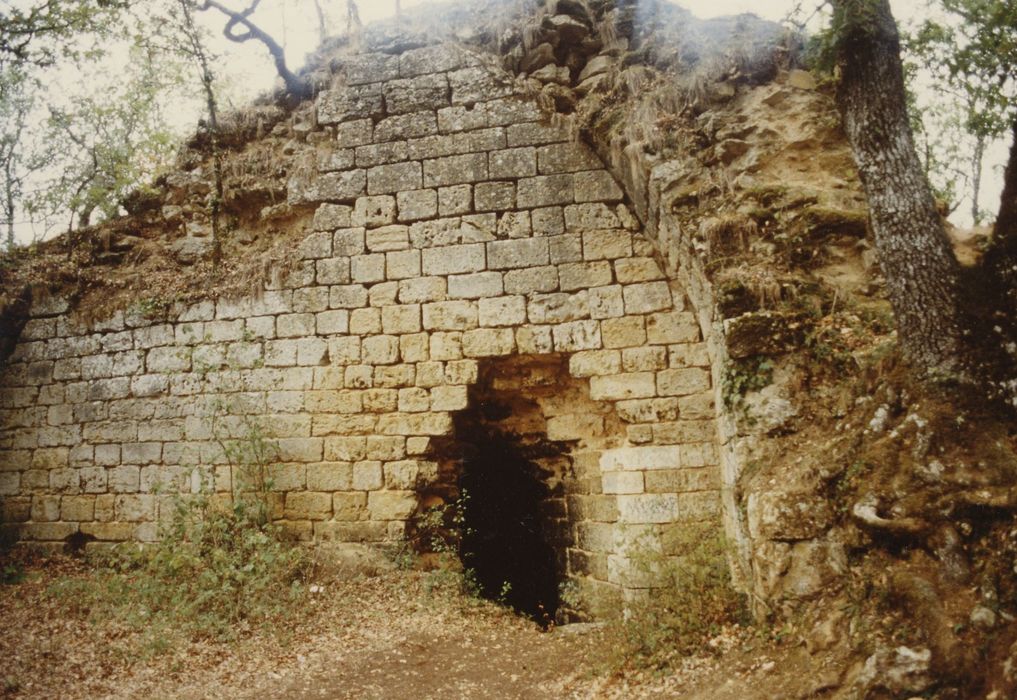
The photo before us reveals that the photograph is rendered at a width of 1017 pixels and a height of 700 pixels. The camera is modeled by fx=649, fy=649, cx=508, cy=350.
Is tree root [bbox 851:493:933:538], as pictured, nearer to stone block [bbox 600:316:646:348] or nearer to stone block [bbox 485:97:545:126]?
stone block [bbox 600:316:646:348]

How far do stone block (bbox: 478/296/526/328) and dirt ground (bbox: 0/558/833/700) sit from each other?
2424 mm

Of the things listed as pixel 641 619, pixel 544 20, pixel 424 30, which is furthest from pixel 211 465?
pixel 544 20

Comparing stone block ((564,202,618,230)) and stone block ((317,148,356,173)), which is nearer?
stone block ((564,202,618,230))

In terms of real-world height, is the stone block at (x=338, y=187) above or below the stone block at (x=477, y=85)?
below

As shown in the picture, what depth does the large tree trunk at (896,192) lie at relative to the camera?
3676mm

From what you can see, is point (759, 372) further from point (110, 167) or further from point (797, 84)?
point (110, 167)

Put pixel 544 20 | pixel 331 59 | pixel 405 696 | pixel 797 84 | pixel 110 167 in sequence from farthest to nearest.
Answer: pixel 110 167, pixel 331 59, pixel 544 20, pixel 797 84, pixel 405 696

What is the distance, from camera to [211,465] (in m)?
6.54

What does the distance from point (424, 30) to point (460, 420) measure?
4.27 metres

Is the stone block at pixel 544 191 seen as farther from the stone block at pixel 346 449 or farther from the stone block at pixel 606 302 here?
the stone block at pixel 346 449

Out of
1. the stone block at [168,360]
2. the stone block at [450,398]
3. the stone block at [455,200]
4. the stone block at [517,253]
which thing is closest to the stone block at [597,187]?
the stone block at [517,253]

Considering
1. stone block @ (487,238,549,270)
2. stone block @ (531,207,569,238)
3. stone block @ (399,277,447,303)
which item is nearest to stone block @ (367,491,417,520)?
stone block @ (399,277,447,303)

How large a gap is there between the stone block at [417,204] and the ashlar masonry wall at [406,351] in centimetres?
2

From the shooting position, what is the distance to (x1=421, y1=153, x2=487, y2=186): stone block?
6.51m
